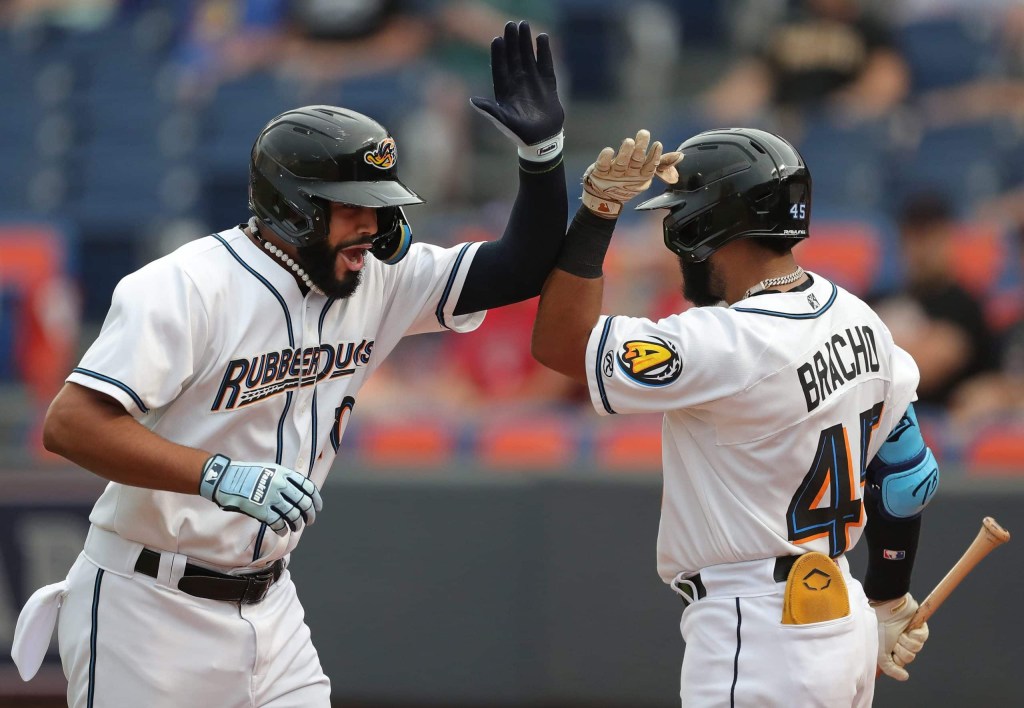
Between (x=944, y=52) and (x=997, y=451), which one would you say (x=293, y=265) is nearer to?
(x=997, y=451)

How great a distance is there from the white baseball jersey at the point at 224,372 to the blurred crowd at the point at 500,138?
2.90m

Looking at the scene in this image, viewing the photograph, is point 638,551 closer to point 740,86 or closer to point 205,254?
point 205,254

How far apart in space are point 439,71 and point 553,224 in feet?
20.2

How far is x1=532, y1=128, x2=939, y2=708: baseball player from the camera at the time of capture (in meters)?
2.92

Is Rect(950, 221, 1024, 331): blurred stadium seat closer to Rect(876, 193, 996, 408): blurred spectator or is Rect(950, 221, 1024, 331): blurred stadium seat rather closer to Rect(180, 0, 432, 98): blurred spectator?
Rect(876, 193, 996, 408): blurred spectator

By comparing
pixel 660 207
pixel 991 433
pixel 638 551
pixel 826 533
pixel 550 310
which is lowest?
pixel 638 551

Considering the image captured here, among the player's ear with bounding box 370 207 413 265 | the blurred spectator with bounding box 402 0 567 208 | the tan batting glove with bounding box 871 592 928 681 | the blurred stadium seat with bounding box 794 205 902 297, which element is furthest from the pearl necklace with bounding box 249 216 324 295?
the blurred spectator with bounding box 402 0 567 208

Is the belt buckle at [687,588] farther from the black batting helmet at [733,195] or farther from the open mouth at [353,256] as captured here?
the open mouth at [353,256]

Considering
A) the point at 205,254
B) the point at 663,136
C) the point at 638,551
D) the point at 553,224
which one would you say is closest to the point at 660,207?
the point at 553,224

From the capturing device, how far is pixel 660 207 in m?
3.17

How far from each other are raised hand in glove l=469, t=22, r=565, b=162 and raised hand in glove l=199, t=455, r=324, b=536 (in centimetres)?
99

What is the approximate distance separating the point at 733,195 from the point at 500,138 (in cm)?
632

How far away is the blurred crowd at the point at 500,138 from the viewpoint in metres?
6.53

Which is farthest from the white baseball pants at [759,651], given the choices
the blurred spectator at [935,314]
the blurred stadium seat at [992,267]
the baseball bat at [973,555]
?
the blurred stadium seat at [992,267]
